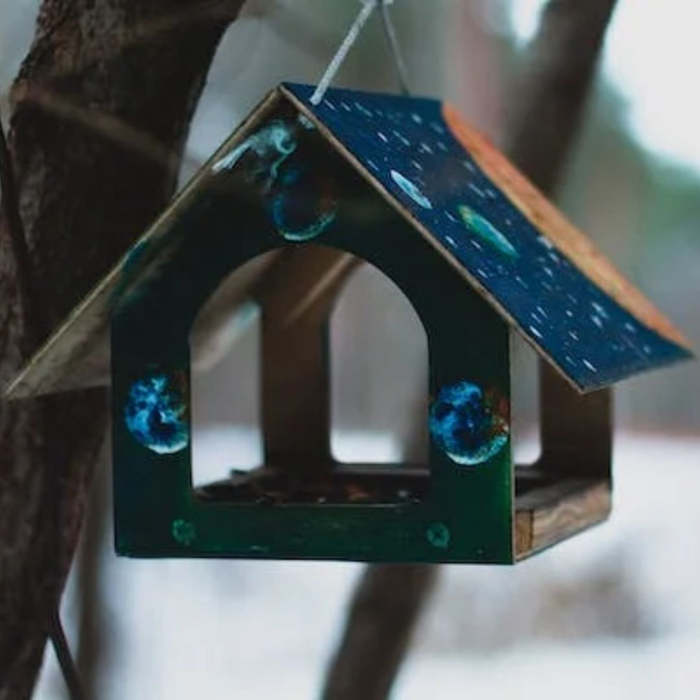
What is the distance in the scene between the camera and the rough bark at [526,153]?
5.09 feet

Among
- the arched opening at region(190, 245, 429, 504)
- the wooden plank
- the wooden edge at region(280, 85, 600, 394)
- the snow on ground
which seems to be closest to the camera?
the wooden edge at region(280, 85, 600, 394)

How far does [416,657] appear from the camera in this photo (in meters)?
3.86

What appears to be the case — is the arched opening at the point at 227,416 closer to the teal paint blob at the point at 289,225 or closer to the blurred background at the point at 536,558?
the blurred background at the point at 536,558

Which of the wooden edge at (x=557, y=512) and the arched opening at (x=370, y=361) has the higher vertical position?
the arched opening at (x=370, y=361)

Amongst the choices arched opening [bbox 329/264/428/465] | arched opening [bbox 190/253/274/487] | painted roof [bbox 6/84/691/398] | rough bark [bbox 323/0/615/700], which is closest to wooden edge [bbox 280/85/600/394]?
painted roof [bbox 6/84/691/398]

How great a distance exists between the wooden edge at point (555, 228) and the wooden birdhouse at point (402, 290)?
0.07 feet

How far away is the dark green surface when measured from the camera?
1002mm

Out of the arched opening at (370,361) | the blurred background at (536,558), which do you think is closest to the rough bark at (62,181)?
the blurred background at (536,558)

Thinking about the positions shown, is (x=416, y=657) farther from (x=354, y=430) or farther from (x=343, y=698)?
(x=343, y=698)

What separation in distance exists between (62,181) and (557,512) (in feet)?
1.29

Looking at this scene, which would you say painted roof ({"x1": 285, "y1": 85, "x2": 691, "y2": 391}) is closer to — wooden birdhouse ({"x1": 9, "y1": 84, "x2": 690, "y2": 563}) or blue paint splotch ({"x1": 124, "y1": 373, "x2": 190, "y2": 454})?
wooden birdhouse ({"x1": 9, "y1": 84, "x2": 690, "y2": 563})

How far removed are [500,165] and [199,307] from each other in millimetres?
319

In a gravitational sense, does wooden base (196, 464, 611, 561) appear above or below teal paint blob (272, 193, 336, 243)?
below

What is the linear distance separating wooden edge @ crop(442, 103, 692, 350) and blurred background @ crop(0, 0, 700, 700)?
1409mm
